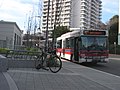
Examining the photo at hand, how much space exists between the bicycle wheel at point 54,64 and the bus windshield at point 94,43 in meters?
9.07

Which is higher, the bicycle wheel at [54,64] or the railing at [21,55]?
the railing at [21,55]

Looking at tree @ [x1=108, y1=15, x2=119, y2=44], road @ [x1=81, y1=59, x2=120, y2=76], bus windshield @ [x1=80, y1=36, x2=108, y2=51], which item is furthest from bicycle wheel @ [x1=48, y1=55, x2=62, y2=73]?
tree @ [x1=108, y1=15, x2=119, y2=44]

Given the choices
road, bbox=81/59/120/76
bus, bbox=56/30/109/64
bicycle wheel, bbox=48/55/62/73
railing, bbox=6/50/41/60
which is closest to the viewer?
bicycle wheel, bbox=48/55/62/73

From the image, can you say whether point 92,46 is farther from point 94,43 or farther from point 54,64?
point 54,64

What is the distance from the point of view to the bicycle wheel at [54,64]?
1466 centimetres

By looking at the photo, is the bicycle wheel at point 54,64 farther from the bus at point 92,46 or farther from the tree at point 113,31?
the tree at point 113,31

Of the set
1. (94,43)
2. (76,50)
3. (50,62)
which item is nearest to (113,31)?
(76,50)

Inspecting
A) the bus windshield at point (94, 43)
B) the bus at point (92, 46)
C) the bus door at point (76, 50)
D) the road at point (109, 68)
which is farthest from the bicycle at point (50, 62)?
the bus door at point (76, 50)

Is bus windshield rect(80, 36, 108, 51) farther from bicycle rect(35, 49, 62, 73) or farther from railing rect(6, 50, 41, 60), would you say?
bicycle rect(35, 49, 62, 73)

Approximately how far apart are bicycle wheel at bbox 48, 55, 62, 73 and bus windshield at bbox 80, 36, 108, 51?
29.7 ft

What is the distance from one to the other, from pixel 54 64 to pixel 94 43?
32.0ft

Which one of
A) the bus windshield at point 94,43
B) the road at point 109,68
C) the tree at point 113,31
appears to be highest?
the tree at point 113,31

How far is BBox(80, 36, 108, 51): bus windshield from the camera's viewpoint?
77.9 feet

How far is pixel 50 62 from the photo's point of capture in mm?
14836
